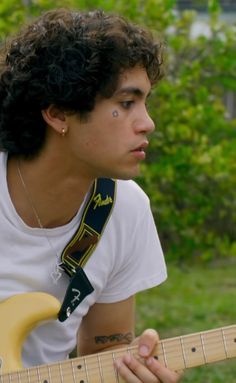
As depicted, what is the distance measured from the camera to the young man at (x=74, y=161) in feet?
10.3

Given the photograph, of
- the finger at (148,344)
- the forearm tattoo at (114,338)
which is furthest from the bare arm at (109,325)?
the finger at (148,344)

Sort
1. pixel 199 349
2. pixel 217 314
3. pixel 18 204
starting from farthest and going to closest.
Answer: pixel 217 314 → pixel 18 204 → pixel 199 349

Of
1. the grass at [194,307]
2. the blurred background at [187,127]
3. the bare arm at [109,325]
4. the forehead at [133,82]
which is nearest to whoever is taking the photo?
the forehead at [133,82]

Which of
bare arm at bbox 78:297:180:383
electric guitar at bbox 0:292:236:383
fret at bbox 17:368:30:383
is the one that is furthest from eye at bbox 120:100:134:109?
fret at bbox 17:368:30:383

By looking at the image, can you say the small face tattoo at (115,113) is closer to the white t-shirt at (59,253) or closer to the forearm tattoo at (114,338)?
the white t-shirt at (59,253)

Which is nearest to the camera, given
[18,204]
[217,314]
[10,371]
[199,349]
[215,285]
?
[199,349]

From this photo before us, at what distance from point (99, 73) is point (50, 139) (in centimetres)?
28

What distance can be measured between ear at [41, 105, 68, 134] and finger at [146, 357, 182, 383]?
0.74 metres

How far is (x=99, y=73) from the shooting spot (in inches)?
124

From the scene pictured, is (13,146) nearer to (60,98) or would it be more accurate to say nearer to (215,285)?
(60,98)

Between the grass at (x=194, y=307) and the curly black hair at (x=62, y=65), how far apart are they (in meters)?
3.06

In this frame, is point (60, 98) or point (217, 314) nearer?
point (60, 98)

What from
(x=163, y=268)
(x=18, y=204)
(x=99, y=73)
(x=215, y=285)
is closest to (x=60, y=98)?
(x=99, y=73)

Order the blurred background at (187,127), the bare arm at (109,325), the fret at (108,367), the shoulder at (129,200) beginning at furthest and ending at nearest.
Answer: the blurred background at (187,127), the bare arm at (109,325), the shoulder at (129,200), the fret at (108,367)
